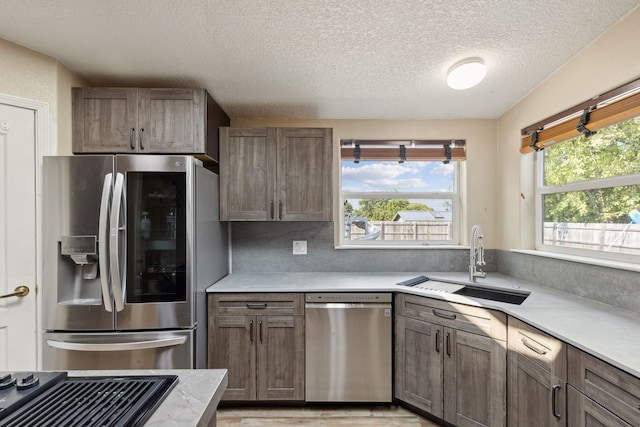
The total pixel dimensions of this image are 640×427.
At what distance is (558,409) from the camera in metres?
1.34

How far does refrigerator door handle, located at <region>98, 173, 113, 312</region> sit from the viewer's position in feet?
5.93

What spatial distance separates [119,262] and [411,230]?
7.83 ft

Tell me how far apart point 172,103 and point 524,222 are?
285 cm

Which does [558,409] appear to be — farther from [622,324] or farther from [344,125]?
[344,125]

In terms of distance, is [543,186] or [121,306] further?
[543,186]

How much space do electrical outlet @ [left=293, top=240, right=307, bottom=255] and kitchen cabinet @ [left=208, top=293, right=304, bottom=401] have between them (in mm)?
656

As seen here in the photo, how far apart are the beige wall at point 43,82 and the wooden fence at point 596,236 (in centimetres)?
348

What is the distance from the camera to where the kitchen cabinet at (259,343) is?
219 centimetres

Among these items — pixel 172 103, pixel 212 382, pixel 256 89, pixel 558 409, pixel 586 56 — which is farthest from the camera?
pixel 256 89

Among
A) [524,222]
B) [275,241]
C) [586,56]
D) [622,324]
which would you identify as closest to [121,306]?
[275,241]

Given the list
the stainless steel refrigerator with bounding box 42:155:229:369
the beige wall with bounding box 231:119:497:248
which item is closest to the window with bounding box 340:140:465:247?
the beige wall with bounding box 231:119:497:248

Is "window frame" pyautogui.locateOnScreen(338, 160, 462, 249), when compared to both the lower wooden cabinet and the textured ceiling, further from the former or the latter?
the lower wooden cabinet

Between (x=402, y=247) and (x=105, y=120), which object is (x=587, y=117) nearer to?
(x=402, y=247)

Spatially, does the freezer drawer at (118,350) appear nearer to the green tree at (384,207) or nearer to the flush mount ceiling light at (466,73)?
the green tree at (384,207)
